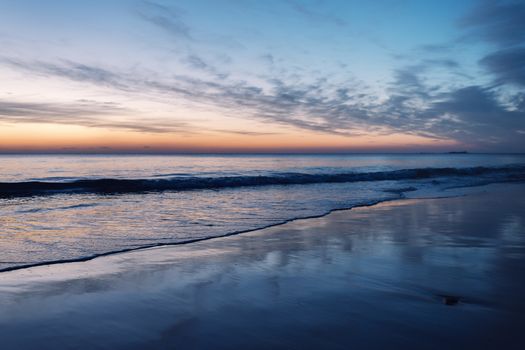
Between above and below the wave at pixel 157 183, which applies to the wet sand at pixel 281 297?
below

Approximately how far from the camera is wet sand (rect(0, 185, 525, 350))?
10.8ft

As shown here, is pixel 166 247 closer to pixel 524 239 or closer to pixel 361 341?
pixel 361 341

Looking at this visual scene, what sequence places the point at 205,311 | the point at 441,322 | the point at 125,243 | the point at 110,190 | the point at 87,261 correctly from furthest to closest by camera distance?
the point at 110,190 → the point at 125,243 → the point at 87,261 → the point at 205,311 → the point at 441,322

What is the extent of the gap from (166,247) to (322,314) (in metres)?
3.93

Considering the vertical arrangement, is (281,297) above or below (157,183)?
below

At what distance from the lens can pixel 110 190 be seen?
19.7 m

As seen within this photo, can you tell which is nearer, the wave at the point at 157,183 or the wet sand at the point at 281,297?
the wet sand at the point at 281,297

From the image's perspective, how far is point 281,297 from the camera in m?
4.27

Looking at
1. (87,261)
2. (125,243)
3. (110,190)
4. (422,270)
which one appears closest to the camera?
(422,270)

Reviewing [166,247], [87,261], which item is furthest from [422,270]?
[87,261]

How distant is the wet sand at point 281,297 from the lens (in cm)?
329

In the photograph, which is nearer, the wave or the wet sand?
the wet sand

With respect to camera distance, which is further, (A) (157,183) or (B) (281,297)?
(A) (157,183)

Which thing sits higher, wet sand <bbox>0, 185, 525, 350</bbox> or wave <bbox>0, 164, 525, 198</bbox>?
wave <bbox>0, 164, 525, 198</bbox>
